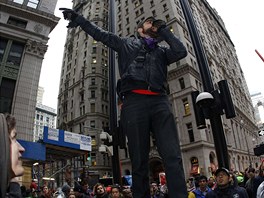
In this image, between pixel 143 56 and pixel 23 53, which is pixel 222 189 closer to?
pixel 143 56

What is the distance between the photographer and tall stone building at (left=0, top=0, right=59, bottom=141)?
755 inches

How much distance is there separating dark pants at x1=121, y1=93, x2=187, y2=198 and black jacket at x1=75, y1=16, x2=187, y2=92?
0.52 ft

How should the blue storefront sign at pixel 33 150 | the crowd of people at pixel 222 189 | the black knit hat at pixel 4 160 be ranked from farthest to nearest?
the blue storefront sign at pixel 33 150 → the crowd of people at pixel 222 189 → the black knit hat at pixel 4 160

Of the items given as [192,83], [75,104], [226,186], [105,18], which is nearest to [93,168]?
[75,104]

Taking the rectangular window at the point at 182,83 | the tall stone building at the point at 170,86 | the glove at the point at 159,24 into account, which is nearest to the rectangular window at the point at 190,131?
the tall stone building at the point at 170,86

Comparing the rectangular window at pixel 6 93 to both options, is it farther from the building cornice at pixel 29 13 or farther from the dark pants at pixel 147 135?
the dark pants at pixel 147 135

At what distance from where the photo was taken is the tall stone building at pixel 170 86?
115 ft

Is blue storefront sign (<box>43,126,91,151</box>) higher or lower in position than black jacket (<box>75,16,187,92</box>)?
higher

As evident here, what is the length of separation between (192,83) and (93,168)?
80.5 ft

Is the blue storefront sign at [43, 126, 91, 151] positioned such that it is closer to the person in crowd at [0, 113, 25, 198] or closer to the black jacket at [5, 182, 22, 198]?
the black jacket at [5, 182, 22, 198]

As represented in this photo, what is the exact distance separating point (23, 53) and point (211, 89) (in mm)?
19586

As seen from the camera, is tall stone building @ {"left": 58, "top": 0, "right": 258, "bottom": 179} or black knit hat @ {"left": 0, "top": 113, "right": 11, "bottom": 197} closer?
black knit hat @ {"left": 0, "top": 113, "right": 11, "bottom": 197}

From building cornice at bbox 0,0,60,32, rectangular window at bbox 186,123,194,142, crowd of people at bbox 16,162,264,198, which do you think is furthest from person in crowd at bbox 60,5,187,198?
rectangular window at bbox 186,123,194,142

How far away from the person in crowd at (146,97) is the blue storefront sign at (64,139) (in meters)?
14.6
